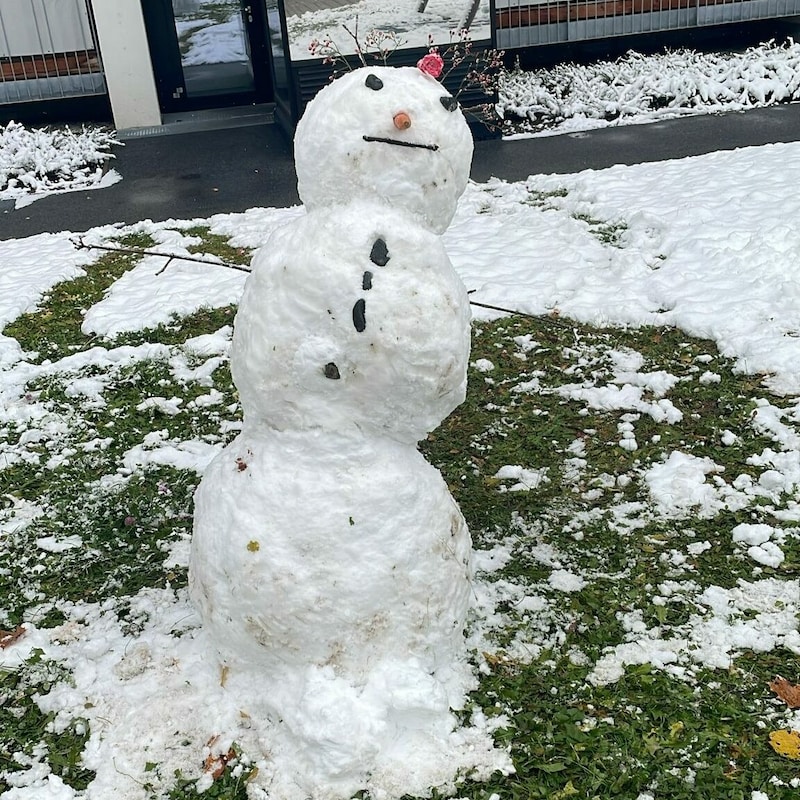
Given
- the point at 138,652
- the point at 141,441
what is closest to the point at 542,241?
the point at 141,441

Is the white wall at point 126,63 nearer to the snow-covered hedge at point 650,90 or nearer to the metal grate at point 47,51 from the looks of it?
the metal grate at point 47,51

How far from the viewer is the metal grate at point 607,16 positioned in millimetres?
14062

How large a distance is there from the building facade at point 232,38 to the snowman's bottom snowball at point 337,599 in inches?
355

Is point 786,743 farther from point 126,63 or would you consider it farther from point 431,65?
point 126,63

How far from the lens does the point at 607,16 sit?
14250 millimetres

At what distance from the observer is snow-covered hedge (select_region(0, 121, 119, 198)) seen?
35.6 ft

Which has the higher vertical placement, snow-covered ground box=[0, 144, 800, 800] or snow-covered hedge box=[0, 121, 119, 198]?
snow-covered hedge box=[0, 121, 119, 198]

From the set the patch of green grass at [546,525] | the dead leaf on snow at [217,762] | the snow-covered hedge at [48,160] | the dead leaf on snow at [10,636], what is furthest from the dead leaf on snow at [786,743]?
the snow-covered hedge at [48,160]

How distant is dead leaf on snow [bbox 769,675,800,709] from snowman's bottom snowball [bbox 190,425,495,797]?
1.07 m

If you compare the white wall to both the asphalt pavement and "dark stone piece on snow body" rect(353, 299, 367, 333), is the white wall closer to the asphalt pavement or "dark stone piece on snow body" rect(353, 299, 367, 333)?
the asphalt pavement

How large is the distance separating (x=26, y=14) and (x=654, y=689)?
44.2 feet

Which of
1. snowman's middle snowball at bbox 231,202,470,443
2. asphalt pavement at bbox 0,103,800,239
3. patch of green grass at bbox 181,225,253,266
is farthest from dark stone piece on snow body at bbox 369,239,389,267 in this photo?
asphalt pavement at bbox 0,103,800,239

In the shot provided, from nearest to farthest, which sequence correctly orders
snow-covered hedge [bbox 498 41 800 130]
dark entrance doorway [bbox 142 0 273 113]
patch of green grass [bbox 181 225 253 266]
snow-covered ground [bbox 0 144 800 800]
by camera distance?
snow-covered ground [bbox 0 144 800 800] → patch of green grass [bbox 181 225 253 266] → snow-covered hedge [bbox 498 41 800 130] → dark entrance doorway [bbox 142 0 273 113]

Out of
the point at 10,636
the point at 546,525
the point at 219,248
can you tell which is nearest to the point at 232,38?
the point at 219,248
